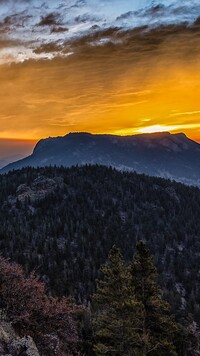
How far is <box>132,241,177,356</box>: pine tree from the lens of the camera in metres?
31.5

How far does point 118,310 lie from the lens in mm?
31406

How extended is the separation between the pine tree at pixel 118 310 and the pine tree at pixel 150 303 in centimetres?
84

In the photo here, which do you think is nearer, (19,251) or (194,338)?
(194,338)

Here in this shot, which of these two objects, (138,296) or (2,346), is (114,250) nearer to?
(138,296)

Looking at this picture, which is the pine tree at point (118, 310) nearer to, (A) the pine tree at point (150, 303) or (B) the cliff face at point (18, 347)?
(A) the pine tree at point (150, 303)

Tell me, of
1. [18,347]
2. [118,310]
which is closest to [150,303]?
[118,310]

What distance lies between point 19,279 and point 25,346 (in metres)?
9.50

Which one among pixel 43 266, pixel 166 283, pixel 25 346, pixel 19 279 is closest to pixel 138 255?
pixel 19 279

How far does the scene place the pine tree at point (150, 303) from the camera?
31.5 metres

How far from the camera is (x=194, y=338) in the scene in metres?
49.0

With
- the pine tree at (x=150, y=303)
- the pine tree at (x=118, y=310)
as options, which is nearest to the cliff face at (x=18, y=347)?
the pine tree at (x=118, y=310)

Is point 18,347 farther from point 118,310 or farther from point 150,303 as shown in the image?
point 150,303

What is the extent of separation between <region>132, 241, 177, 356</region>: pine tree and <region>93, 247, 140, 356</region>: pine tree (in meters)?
0.84

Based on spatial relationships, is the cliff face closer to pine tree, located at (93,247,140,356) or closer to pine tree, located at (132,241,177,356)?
pine tree, located at (93,247,140,356)
